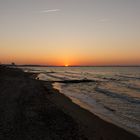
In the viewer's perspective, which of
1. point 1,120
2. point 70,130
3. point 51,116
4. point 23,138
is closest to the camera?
point 23,138

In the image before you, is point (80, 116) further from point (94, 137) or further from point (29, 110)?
point (94, 137)

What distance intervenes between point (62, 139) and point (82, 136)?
1.24 m

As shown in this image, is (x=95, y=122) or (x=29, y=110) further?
(x=29, y=110)

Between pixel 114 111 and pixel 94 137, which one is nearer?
pixel 94 137

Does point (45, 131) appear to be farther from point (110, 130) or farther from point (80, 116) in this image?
point (80, 116)

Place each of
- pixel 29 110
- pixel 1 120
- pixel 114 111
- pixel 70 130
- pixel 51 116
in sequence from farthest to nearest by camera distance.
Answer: pixel 114 111
pixel 29 110
pixel 51 116
pixel 1 120
pixel 70 130

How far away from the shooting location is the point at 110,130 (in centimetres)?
1311

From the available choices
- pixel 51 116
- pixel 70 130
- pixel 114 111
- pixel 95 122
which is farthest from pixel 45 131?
pixel 114 111

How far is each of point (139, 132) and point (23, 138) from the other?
6.55 metres

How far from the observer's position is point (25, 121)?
1279 cm

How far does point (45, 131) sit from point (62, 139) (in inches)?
53.8

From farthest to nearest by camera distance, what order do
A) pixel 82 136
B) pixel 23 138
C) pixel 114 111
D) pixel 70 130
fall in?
pixel 114 111 → pixel 70 130 → pixel 82 136 → pixel 23 138

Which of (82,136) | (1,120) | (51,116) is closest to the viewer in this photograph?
(82,136)

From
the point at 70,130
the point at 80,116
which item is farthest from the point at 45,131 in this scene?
the point at 80,116
